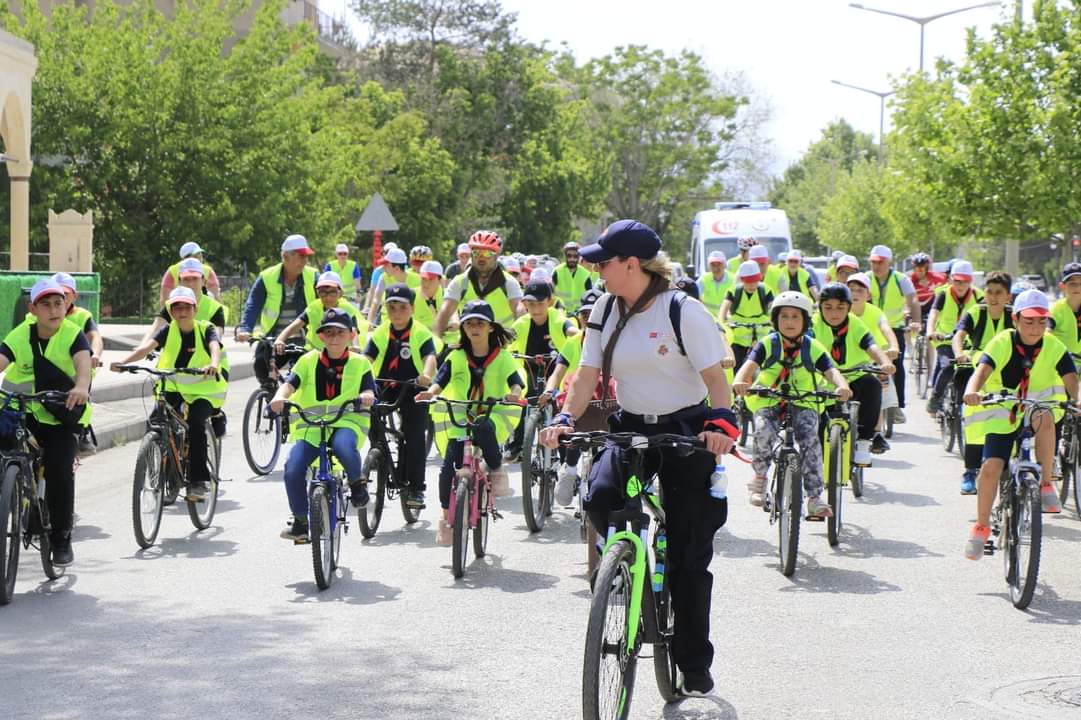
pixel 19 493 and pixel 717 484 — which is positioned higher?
pixel 717 484

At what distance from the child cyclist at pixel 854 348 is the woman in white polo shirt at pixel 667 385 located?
18.0ft

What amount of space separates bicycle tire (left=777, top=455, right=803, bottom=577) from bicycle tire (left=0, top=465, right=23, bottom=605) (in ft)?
13.9

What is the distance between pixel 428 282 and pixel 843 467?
649 centimetres

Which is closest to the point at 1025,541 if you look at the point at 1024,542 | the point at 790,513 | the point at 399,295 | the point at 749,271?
the point at 1024,542

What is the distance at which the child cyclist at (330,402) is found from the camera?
9492 millimetres

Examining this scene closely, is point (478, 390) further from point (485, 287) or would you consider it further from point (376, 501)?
Answer: point (485, 287)

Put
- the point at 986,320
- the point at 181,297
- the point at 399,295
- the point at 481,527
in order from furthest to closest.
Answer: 1. the point at 986,320
2. the point at 181,297
3. the point at 399,295
4. the point at 481,527

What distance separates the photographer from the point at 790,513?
9617 millimetres

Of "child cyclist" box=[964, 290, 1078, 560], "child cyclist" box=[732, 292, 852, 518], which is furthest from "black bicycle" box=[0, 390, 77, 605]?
"child cyclist" box=[964, 290, 1078, 560]

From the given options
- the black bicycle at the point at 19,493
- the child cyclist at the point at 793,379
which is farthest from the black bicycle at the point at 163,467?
the child cyclist at the point at 793,379

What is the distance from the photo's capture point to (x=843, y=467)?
434 inches

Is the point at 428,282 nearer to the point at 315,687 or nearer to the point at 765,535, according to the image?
the point at 765,535

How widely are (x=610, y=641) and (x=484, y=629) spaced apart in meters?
2.46

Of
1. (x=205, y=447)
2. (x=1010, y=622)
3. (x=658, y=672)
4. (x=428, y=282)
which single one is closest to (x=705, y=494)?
(x=658, y=672)
